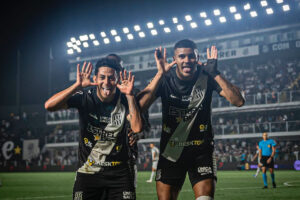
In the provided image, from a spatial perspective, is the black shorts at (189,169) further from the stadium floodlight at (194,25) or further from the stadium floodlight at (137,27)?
the stadium floodlight at (137,27)

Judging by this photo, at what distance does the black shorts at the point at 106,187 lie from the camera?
477 centimetres

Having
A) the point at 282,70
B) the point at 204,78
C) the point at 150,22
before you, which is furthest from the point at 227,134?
the point at 204,78

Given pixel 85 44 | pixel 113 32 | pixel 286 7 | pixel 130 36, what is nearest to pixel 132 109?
pixel 286 7

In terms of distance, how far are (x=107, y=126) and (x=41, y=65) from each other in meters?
49.0

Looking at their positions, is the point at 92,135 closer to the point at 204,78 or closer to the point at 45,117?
the point at 204,78

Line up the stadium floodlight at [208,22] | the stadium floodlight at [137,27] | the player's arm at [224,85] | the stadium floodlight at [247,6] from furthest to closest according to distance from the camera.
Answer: the stadium floodlight at [137,27], the stadium floodlight at [208,22], the stadium floodlight at [247,6], the player's arm at [224,85]

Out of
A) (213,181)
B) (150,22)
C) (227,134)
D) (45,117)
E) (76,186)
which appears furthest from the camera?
(45,117)

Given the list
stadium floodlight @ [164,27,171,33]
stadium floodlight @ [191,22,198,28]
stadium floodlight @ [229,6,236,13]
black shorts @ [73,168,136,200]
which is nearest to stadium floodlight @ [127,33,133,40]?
stadium floodlight @ [164,27,171,33]

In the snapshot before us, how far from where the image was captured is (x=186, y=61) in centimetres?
528

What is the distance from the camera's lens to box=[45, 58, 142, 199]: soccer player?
4793mm

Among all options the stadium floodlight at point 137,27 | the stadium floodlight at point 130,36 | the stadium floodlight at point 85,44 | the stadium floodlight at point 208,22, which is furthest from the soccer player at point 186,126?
the stadium floodlight at point 85,44

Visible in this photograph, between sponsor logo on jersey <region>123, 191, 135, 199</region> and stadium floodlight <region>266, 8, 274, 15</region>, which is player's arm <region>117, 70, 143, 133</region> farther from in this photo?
stadium floodlight <region>266, 8, 274, 15</region>

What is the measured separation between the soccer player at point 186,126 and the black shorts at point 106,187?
637mm

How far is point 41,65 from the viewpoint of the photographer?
171 ft
